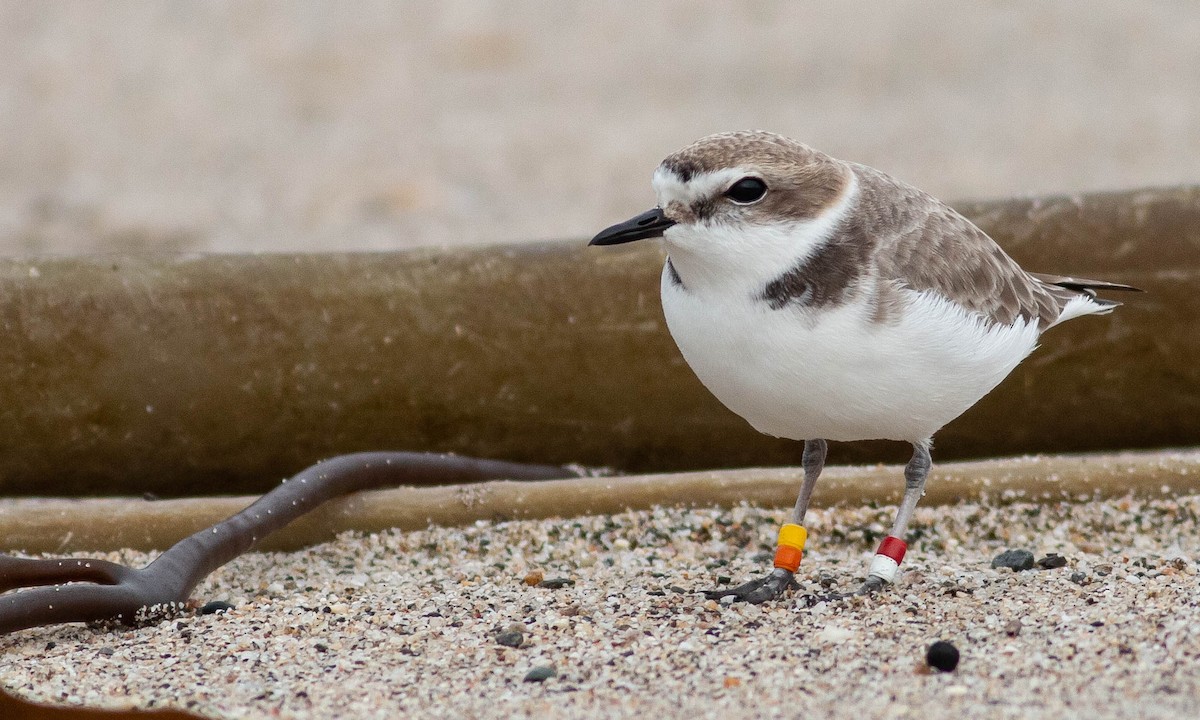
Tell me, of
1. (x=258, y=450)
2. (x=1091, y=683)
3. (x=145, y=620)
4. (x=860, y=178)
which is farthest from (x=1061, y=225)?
(x=145, y=620)

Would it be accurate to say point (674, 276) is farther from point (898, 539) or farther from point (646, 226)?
point (898, 539)

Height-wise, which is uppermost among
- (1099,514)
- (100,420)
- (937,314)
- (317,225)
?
(317,225)

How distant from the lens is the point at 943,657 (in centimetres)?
319

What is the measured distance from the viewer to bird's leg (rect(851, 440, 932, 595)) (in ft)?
12.9

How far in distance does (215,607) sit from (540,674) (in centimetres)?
120

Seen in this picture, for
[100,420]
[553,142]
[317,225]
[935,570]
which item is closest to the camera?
[935,570]

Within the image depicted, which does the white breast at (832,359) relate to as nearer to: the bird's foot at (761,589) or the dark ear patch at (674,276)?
the dark ear patch at (674,276)

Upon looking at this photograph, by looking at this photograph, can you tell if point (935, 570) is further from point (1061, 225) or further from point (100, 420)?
point (100, 420)

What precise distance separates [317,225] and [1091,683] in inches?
321

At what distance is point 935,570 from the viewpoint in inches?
166

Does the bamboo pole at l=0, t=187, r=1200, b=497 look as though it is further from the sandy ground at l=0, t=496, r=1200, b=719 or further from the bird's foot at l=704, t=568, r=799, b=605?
the bird's foot at l=704, t=568, r=799, b=605

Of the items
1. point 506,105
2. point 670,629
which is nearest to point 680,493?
point 670,629

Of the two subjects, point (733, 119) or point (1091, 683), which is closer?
point (1091, 683)

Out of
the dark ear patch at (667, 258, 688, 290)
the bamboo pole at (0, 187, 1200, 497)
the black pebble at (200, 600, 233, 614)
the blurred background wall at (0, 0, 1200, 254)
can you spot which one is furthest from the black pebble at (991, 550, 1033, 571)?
the blurred background wall at (0, 0, 1200, 254)
